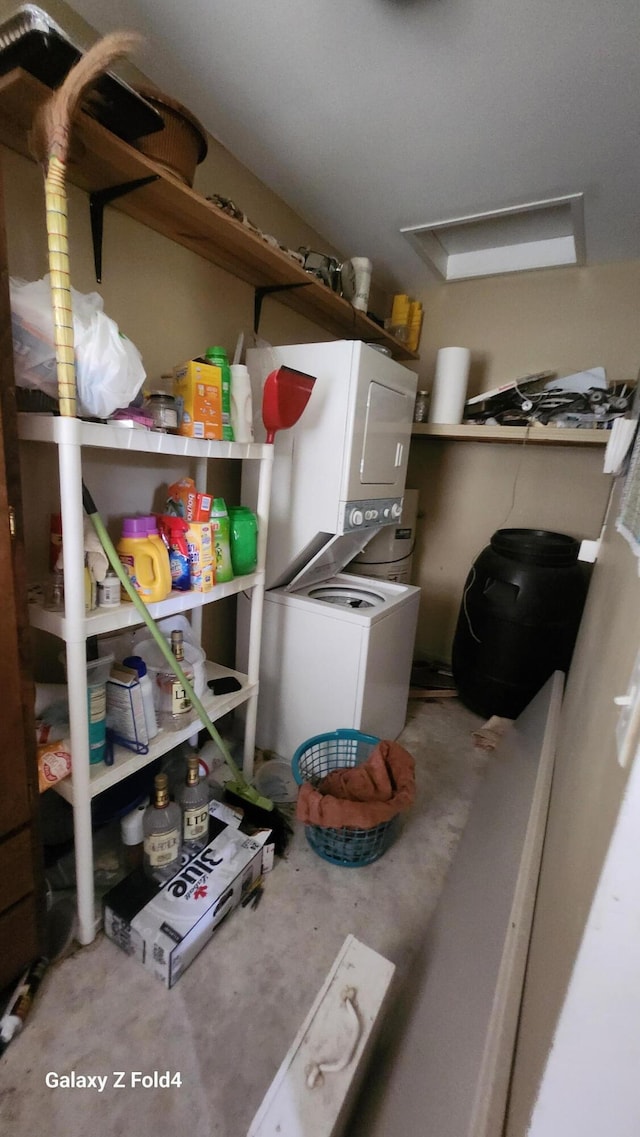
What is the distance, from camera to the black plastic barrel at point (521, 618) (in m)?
2.29

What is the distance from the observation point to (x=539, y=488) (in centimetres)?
274

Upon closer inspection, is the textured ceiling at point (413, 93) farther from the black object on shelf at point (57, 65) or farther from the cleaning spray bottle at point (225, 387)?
the cleaning spray bottle at point (225, 387)

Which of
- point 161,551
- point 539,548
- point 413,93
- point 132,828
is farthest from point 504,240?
point 132,828

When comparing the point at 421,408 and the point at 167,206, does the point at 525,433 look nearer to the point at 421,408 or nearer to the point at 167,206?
the point at 421,408

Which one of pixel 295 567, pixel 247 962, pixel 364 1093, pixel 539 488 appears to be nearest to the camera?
pixel 364 1093

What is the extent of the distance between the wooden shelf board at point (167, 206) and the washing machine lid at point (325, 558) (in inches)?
38.9

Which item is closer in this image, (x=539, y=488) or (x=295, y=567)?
(x=295, y=567)

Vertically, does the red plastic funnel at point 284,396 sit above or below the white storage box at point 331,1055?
above

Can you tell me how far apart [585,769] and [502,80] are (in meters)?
1.86

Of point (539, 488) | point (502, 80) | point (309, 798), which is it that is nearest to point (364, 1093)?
point (309, 798)

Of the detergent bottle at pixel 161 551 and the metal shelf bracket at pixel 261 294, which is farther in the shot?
the metal shelf bracket at pixel 261 294

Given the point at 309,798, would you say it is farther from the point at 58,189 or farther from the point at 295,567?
the point at 58,189

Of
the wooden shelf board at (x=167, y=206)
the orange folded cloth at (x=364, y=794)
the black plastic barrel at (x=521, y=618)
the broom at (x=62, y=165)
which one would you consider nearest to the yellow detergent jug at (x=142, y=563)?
the broom at (x=62, y=165)

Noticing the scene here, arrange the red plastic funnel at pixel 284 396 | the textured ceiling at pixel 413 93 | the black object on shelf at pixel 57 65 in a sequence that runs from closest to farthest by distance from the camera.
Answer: the black object on shelf at pixel 57 65 → the textured ceiling at pixel 413 93 → the red plastic funnel at pixel 284 396
